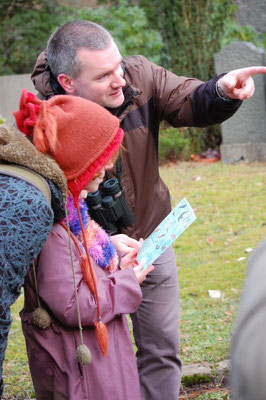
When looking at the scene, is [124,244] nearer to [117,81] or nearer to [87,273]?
[87,273]

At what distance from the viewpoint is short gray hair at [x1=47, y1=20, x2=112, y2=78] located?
309 cm

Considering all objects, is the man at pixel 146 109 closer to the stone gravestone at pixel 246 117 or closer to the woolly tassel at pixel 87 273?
the woolly tassel at pixel 87 273

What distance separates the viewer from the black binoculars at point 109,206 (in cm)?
302

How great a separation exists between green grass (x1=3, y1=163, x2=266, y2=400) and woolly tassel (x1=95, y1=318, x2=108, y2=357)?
4.76ft

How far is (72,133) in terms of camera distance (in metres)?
2.46

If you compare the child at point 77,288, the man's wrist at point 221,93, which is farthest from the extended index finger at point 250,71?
the child at point 77,288

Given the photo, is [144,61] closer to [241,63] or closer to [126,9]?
[241,63]

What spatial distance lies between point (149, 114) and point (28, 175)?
3.97 feet

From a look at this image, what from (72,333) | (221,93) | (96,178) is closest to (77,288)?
(72,333)

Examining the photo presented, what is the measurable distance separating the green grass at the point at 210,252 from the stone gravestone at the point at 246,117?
0.87ft

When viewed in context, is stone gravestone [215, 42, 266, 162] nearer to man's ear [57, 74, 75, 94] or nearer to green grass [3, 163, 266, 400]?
green grass [3, 163, 266, 400]

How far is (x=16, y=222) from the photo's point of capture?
213cm

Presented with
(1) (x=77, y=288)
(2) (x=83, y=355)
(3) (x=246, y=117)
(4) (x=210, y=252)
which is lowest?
(3) (x=246, y=117)

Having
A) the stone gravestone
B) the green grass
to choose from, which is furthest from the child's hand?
the stone gravestone
